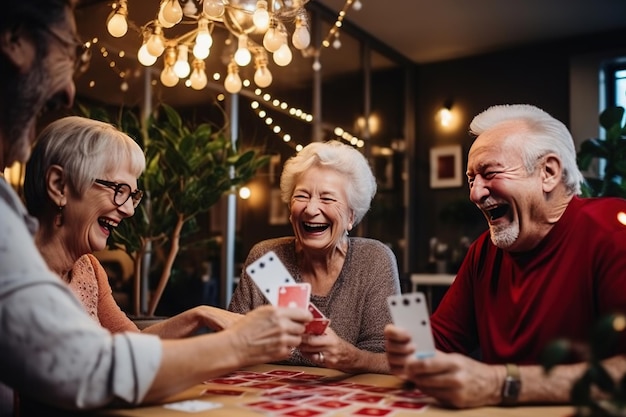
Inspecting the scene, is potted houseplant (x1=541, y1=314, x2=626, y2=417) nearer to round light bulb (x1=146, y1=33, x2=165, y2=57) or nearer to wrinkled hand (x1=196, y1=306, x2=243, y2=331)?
wrinkled hand (x1=196, y1=306, x2=243, y2=331)

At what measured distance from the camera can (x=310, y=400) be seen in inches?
57.1

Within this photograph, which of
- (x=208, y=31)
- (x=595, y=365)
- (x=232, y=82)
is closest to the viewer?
(x=595, y=365)

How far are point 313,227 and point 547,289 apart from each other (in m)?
0.90

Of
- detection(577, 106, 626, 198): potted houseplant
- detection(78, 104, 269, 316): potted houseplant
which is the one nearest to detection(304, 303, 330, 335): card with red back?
detection(78, 104, 269, 316): potted houseplant

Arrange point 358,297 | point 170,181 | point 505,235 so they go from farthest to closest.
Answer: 1. point 170,181
2. point 358,297
3. point 505,235

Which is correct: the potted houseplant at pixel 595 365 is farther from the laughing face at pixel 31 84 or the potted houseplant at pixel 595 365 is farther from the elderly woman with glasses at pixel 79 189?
the elderly woman with glasses at pixel 79 189

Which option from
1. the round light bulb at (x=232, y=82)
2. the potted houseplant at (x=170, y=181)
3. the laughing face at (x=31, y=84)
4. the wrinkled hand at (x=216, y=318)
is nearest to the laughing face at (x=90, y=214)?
the wrinkled hand at (x=216, y=318)

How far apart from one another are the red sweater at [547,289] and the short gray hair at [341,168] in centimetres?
58

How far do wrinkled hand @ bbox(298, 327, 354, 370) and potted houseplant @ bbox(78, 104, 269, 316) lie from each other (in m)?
1.83

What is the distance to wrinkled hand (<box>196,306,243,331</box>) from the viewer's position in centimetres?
191

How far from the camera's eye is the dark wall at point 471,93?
682 cm

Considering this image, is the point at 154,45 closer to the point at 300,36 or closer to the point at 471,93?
the point at 300,36

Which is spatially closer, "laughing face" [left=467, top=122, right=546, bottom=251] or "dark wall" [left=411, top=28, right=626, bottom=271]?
"laughing face" [left=467, top=122, right=546, bottom=251]

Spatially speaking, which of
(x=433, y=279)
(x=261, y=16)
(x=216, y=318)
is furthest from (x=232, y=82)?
(x=433, y=279)
